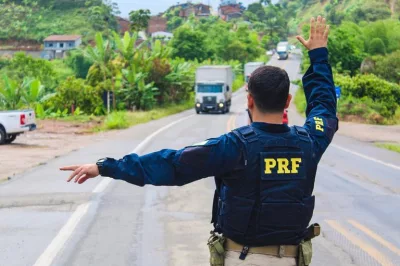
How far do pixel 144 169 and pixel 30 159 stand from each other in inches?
687

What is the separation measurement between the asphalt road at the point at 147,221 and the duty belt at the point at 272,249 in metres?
4.19

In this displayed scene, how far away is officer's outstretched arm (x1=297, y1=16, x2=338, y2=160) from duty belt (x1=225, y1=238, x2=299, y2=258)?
63cm

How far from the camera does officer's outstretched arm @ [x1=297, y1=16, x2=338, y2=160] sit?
3797 mm

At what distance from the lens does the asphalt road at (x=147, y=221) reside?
7910 mm

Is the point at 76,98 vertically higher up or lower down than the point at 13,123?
lower down

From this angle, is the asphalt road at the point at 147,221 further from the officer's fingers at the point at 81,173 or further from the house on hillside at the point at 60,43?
the house on hillside at the point at 60,43

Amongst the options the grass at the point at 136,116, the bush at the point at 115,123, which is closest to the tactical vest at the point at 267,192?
the grass at the point at 136,116

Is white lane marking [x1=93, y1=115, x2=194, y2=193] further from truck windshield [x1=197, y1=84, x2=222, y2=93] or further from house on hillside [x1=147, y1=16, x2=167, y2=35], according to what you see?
house on hillside [x1=147, y1=16, x2=167, y2=35]

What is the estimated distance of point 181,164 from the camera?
340cm

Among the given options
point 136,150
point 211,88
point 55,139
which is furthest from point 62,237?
point 211,88

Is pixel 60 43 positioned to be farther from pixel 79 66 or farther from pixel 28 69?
pixel 28 69

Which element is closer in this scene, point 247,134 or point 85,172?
point 247,134

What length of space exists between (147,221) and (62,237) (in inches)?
59.7

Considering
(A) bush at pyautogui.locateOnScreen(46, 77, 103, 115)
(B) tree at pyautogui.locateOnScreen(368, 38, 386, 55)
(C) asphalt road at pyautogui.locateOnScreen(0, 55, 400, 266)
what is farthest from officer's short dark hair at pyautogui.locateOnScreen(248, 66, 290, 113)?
(B) tree at pyautogui.locateOnScreen(368, 38, 386, 55)
